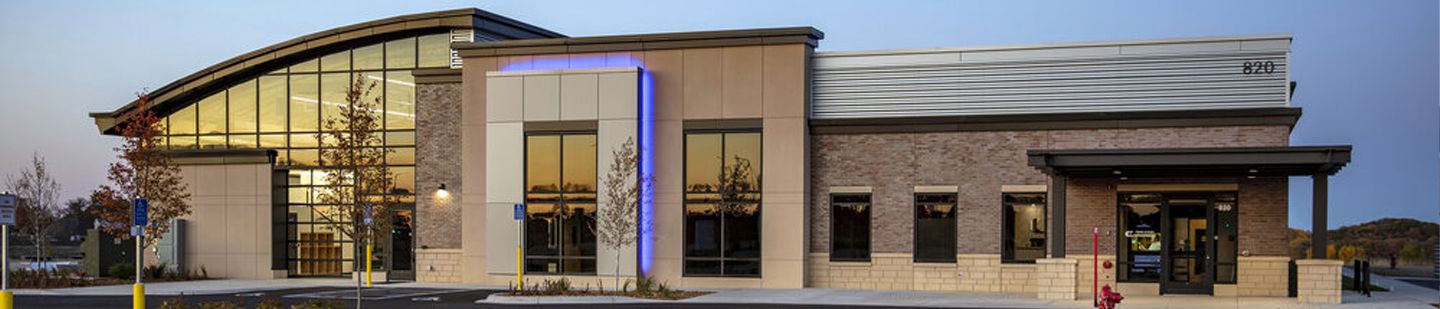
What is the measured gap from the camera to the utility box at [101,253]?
124 feet

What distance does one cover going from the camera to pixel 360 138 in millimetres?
22641

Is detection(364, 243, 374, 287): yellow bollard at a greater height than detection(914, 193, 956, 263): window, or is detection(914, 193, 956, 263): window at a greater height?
detection(914, 193, 956, 263): window

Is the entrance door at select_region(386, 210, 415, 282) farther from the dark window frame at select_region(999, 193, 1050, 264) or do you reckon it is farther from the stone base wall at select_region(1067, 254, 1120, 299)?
the stone base wall at select_region(1067, 254, 1120, 299)

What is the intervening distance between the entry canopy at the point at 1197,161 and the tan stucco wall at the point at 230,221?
22128 millimetres

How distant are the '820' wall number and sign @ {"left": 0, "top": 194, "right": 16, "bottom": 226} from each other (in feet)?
73.7

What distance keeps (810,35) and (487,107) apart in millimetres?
8265

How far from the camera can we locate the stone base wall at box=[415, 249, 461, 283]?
34.3 metres

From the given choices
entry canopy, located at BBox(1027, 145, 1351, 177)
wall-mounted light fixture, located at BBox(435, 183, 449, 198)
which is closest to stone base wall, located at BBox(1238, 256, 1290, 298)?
entry canopy, located at BBox(1027, 145, 1351, 177)

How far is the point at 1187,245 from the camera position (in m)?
27.5

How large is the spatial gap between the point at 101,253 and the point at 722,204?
61.2 ft

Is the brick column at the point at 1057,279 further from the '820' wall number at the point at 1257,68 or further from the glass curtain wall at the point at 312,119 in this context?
the glass curtain wall at the point at 312,119

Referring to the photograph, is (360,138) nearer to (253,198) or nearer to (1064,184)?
(1064,184)

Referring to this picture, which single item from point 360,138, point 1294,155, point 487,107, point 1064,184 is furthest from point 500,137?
point 1294,155

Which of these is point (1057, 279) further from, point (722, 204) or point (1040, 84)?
point (722, 204)
